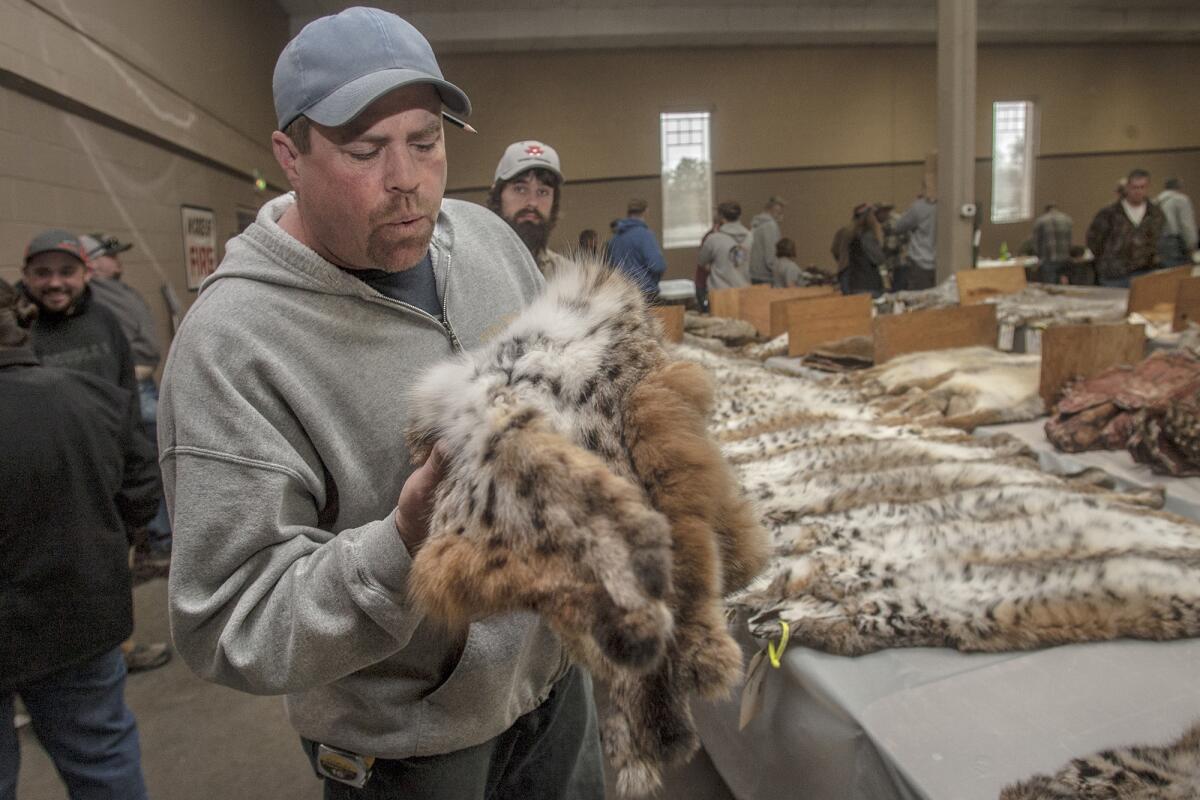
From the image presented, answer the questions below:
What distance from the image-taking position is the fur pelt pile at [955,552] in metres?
1.49

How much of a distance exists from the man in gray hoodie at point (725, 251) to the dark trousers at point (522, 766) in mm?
7454

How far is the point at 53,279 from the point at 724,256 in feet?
22.0

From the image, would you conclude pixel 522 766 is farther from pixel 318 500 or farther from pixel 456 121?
pixel 456 121

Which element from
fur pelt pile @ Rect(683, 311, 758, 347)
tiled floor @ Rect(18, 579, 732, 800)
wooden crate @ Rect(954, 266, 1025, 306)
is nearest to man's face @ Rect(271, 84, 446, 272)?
tiled floor @ Rect(18, 579, 732, 800)

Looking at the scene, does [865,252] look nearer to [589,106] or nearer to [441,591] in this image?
[589,106]

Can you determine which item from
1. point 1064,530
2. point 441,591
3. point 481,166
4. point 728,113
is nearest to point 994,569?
point 1064,530

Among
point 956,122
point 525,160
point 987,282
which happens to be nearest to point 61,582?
point 525,160

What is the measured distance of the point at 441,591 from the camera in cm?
78

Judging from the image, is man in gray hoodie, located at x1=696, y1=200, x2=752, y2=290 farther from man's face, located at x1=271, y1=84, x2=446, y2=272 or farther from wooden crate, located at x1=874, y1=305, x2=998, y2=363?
man's face, located at x1=271, y1=84, x2=446, y2=272

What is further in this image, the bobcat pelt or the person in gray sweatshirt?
the bobcat pelt

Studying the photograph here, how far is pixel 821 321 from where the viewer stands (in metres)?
4.48

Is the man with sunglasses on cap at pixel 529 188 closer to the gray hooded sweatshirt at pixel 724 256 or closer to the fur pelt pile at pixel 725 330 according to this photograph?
the fur pelt pile at pixel 725 330

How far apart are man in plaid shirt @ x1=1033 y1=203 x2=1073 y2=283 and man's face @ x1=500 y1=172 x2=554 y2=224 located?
29.4ft

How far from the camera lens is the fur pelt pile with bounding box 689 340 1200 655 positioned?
4.89 feet
